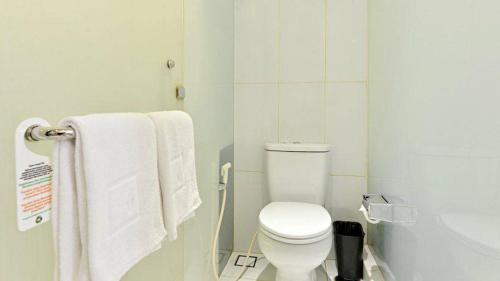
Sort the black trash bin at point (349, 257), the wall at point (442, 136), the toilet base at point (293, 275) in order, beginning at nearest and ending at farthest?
the wall at point (442, 136), the toilet base at point (293, 275), the black trash bin at point (349, 257)

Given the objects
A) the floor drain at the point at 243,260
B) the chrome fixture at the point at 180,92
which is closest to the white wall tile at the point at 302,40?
the chrome fixture at the point at 180,92

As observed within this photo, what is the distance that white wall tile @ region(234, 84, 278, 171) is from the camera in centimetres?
180

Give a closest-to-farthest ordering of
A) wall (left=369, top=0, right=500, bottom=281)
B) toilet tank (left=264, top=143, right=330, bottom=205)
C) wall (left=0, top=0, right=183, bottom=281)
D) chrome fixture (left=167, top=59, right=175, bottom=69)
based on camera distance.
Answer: wall (left=0, top=0, right=183, bottom=281) → wall (left=369, top=0, right=500, bottom=281) → chrome fixture (left=167, top=59, right=175, bottom=69) → toilet tank (left=264, top=143, right=330, bottom=205)

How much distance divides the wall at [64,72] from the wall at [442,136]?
2.81 ft

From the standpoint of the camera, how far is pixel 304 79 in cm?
177

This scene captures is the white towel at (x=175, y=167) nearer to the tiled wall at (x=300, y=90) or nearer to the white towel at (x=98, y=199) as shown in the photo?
the white towel at (x=98, y=199)

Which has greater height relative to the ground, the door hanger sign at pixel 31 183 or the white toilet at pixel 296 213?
the door hanger sign at pixel 31 183

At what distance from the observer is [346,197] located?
5.68 feet

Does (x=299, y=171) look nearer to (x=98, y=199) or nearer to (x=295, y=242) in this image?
(x=295, y=242)

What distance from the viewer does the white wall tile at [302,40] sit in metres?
1.74

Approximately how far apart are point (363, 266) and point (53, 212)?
1.54 m

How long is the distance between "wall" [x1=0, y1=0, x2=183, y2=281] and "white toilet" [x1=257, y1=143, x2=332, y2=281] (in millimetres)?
504

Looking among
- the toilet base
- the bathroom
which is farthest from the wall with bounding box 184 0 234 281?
the toilet base

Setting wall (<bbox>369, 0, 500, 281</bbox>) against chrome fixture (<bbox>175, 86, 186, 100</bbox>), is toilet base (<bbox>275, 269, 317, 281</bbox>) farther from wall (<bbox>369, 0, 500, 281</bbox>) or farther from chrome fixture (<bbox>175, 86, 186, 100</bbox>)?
→ chrome fixture (<bbox>175, 86, 186, 100</bbox>)
